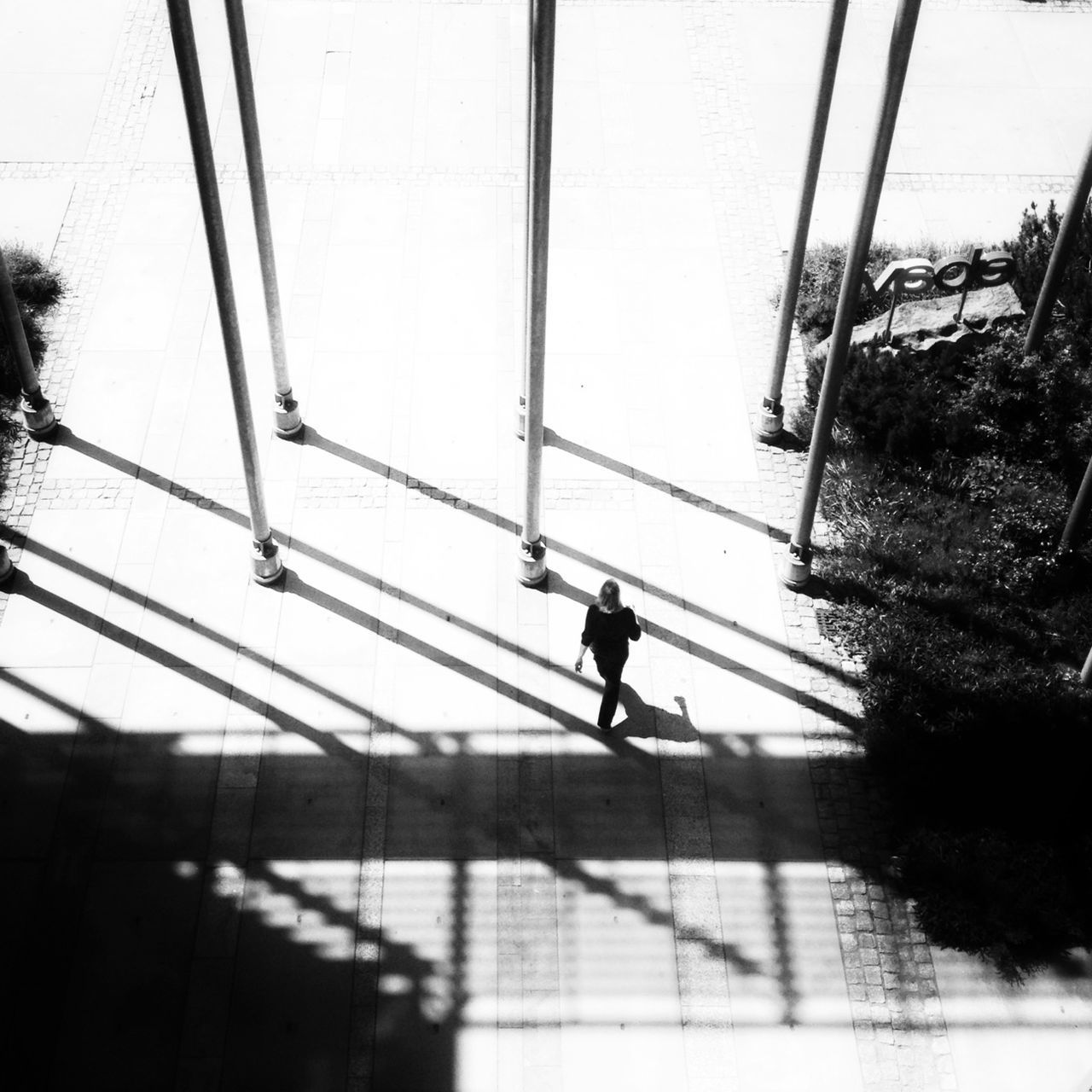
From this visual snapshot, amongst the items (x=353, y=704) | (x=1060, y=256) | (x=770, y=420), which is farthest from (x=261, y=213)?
(x=1060, y=256)

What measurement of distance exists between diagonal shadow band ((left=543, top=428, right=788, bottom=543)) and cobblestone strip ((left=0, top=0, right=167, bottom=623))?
491 centimetres

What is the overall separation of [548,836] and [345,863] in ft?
5.03

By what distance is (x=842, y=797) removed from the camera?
33.3 feet

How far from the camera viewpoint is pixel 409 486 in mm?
12258

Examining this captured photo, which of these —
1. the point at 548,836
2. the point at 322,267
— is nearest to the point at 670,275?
the point at 322,267

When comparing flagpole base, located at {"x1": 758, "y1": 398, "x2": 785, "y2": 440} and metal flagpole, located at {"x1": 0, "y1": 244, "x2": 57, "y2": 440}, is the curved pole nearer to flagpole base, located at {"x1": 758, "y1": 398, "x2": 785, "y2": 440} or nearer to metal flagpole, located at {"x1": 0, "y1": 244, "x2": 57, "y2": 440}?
flagpole base, located at {"x1": 758, "y1": 398, "x2": 785, "y2": 440}

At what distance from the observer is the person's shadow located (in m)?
10.5

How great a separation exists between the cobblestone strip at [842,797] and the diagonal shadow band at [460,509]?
7.0 inches

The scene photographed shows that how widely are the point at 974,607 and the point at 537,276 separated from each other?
15.9ft

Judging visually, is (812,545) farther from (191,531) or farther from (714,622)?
(191,531)

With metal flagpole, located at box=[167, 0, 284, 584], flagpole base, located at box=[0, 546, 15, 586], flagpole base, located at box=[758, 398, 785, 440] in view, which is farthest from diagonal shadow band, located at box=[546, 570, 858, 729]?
flagpole base, located at box=[0, 546, 15, 586]

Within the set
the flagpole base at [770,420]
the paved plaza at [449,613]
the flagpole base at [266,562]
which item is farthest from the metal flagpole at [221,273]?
the flagpole base at [770,420]

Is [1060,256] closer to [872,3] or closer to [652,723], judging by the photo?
[652,723]

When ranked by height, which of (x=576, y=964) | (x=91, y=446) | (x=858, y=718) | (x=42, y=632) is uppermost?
(x=91, y=446)
